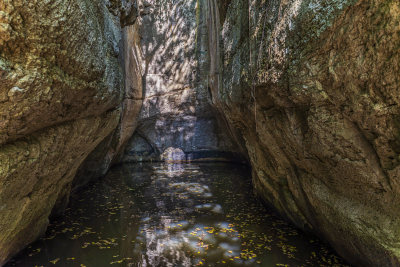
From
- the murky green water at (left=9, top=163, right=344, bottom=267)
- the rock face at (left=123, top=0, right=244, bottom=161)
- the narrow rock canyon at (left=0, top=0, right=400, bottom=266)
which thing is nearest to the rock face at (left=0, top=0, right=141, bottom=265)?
the narrow rock canyon at (left=0, top=0, right=400, bottom=266)

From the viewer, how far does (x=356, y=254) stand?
3.76 metres

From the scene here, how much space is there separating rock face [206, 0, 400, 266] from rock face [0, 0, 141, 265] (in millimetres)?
2478

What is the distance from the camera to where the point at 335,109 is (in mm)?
3215

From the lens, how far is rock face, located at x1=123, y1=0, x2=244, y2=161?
600 inches

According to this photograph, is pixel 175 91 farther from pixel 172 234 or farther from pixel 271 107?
pixel 271 107

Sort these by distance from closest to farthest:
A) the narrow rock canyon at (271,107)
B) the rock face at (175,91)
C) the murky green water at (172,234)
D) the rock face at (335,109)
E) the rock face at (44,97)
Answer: the rock face at (335,109), the narrow rock canyon at (271,107), the rock face at (44,97), the murky green water at (172,234), the rock face at (175,91)

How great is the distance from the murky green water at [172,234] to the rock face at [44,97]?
0.70 metres

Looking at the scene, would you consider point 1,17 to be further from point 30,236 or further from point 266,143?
point 266,143

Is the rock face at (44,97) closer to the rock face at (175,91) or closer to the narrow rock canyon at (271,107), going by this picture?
the narrow rock canyon at (271,107)

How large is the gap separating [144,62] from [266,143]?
11.3 m

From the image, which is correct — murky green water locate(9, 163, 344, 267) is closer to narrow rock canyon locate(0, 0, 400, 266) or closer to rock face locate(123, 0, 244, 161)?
narrow rock canyon locate(0, 0, 400, 266)

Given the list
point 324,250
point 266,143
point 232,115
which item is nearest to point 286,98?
point 266,143

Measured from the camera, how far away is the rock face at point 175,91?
15.2m

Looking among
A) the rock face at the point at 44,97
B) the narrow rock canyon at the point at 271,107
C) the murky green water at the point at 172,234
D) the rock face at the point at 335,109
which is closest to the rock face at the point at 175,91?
the murky green water at the point at 172,234
